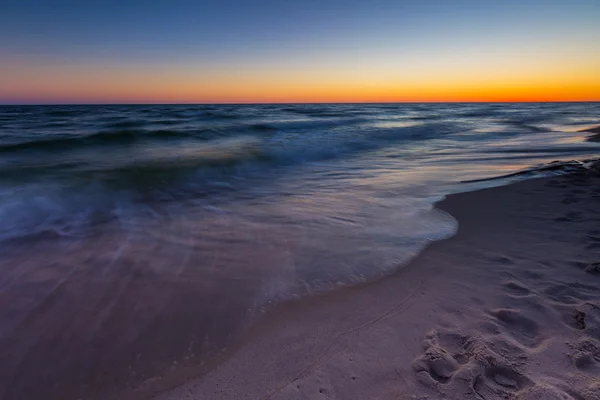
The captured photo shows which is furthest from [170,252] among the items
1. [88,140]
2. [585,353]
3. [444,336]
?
[88,140]

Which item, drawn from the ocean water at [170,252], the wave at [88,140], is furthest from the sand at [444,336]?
the wave at [88,140]

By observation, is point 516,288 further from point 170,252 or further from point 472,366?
point 170,252

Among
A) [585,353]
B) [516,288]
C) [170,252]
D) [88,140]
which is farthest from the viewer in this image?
[88,140]

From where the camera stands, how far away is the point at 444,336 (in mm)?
2385

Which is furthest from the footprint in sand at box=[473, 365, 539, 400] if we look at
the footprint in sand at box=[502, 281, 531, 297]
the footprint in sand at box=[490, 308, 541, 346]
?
the footprint in sand at box=[502, 281, 531, 297]

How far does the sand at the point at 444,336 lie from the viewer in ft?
6.54

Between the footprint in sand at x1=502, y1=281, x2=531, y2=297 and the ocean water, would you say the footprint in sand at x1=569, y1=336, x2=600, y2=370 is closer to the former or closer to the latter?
the footprint in sand at x1=502, y1=281, x2=531, y2=297

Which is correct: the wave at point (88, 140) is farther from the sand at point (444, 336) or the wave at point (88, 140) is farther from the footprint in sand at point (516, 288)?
the footprint in sand at point (516, 288)

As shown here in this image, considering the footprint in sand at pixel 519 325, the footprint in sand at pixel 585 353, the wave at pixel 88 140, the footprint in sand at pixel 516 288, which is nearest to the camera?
the footprint in sand at pixel 585 353

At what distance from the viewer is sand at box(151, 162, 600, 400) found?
1993 millimetres

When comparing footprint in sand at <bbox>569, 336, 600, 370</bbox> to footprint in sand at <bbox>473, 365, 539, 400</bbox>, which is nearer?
footprint in sand at <bbox>473, 365, 539, 400</bbox>

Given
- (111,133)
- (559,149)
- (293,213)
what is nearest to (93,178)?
(293,213)

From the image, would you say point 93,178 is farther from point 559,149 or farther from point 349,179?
point 559,149

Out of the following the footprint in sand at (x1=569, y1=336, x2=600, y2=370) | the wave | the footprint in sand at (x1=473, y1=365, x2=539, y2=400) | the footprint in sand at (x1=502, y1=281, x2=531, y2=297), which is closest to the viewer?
the footprint in sand at (x1=473, y1=365, x2=539, y2=400)
